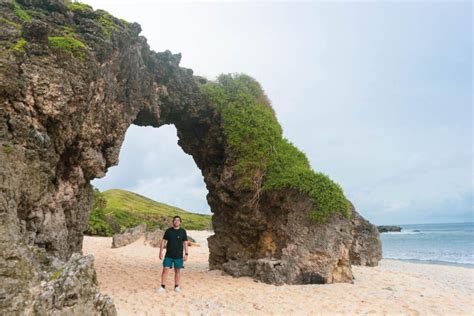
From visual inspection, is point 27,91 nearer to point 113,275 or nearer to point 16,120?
point 16,120

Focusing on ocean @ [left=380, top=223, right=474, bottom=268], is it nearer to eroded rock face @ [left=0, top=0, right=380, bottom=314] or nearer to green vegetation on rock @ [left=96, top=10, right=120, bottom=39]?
eroded rock face @ [left=0, top=0, right=380, bottom=314]

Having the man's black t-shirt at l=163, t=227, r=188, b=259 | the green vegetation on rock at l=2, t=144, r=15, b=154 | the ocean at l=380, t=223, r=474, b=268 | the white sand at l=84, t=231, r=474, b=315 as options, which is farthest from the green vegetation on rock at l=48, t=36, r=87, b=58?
the ocean at l=380, t=223, r=474, b=268

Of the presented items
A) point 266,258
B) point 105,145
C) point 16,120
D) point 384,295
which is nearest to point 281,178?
point 266,258

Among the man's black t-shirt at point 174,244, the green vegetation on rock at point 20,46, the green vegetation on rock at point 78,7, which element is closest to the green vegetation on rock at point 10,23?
the green vegetation on rock at point 20,46

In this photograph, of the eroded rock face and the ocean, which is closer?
the eroded rock face

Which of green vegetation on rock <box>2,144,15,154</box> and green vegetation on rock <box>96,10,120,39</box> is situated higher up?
green vegetation on rock <box>96,10,120,39</box>

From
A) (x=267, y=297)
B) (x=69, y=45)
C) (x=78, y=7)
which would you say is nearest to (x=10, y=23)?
(x=69, y=45)

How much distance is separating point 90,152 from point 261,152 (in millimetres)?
7194

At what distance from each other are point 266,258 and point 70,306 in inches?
402

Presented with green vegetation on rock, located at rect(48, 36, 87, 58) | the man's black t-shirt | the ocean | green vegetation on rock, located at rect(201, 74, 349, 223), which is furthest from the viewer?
the ocean

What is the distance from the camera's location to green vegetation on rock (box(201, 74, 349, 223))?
49.7 ft

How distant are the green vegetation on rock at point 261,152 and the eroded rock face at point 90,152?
0.52m

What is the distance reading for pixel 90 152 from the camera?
12.0 metres

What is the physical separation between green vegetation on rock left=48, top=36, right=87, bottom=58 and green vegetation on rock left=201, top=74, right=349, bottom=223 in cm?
704
